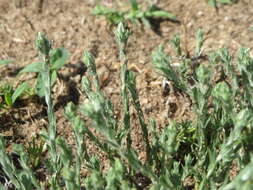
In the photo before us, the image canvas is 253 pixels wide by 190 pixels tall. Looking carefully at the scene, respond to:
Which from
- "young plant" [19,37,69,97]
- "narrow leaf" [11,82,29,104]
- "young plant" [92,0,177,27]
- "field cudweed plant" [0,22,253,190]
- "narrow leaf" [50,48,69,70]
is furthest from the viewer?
"young plant" [92,0,177,27]

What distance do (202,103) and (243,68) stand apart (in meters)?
0.27

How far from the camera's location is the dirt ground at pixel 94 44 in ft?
9.45

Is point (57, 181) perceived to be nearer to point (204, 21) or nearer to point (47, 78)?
point (47, 78)

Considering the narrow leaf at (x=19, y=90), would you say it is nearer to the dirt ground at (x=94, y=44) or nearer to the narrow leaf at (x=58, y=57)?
the dirt ground at (x=94, y=44)

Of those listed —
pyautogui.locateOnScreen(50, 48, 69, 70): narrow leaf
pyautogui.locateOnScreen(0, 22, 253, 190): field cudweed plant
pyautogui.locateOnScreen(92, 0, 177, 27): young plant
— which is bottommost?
pyautogui.locateOnScreen(0, 22, 253, 190): field cudweed plant

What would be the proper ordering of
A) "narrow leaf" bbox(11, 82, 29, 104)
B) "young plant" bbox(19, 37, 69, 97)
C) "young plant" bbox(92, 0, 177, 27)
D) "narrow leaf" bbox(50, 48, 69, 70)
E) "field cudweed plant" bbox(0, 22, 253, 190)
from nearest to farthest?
"field cudweed plant" bbox(0, 22, 253, 190), "narrow leaf" bbox(11, 82, 29, 104), "young plant" bbox(19, 37, 69, 97), "narrow leaf" bbox(50, 48, 69, 70), "young plant" bbox(92, 0, 177, 27)

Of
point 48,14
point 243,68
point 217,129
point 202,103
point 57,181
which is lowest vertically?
point 57,181

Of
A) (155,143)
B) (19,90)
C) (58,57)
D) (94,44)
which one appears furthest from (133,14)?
(155,143)

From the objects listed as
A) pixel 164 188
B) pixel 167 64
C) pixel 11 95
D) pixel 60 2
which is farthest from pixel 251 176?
pixel 60 2

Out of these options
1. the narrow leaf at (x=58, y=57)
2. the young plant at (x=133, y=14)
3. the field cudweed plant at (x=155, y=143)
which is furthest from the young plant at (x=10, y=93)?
the young plant at (x=133, y=14)

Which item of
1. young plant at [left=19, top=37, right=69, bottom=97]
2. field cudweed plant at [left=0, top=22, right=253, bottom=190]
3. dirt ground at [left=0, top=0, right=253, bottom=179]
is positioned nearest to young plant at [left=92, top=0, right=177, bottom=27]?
dirt ground at [left=0, top=0, right=253, bottom=179]

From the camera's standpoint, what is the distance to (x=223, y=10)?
372 centimetres

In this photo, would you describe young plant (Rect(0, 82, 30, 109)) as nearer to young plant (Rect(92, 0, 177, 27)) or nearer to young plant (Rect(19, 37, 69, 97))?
young plant (Rect(19, 37, 69, 97))

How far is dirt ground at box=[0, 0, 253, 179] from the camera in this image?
2.88m
